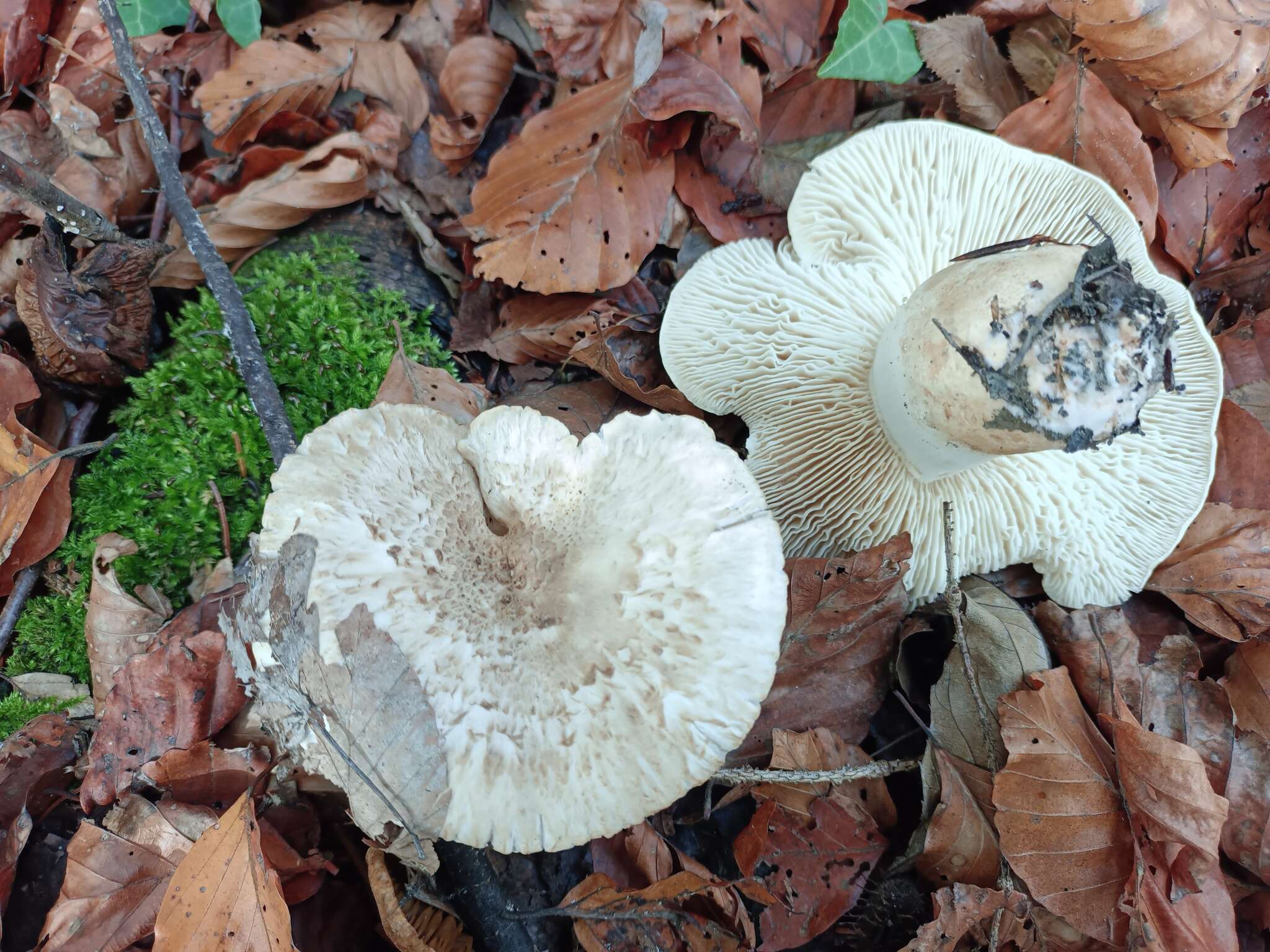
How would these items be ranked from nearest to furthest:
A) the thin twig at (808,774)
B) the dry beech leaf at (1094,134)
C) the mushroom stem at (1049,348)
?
the mushroom stem at (1049,348), the thin twig at (808,774), the dry beech leaf at (1094,134)

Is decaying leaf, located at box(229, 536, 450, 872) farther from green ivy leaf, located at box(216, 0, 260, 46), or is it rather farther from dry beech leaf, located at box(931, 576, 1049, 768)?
green ivy leaf, located at box(216, 0, 260, 46)

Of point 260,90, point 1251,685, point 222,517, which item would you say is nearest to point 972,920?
point 1251,685

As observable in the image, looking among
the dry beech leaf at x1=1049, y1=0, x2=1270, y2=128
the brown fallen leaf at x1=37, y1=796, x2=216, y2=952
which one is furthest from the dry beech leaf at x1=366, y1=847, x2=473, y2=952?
the dry beech leaf at x1=1049, y1=0, x2=1270, y2=128

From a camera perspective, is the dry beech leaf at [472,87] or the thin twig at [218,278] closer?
the thin twig at [218,278]

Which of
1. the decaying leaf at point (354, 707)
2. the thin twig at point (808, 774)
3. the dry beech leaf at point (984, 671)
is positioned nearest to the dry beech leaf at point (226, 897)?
the decaying leaf at point (354, 707)

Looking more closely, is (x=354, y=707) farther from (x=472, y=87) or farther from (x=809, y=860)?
(x=472, y=87)

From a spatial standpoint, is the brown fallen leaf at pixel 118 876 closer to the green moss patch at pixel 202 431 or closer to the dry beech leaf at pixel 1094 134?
the green moss patch at pixel 202 431
